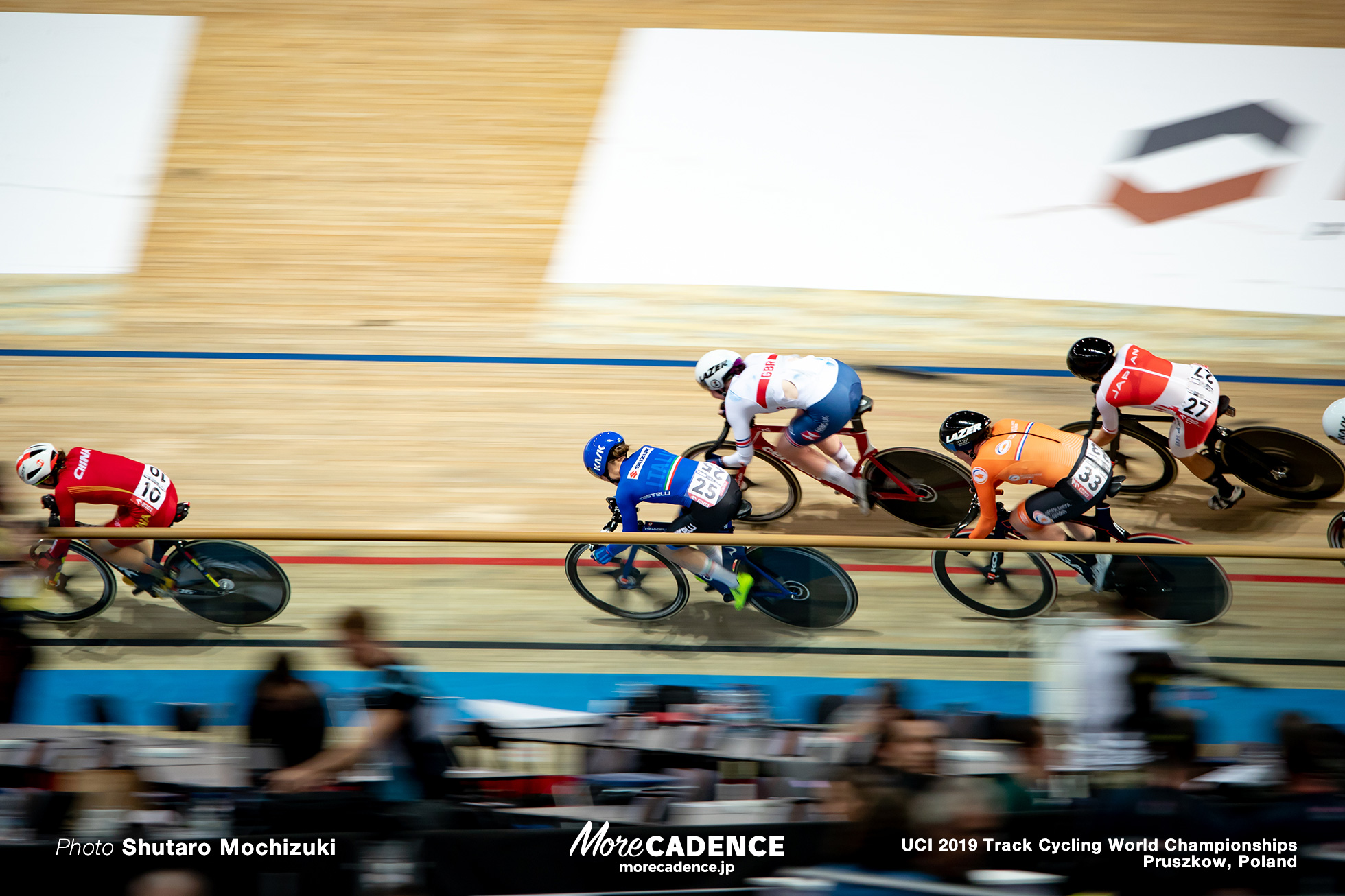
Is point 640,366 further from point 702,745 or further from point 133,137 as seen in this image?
point 133,137

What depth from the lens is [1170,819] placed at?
9.12 ft

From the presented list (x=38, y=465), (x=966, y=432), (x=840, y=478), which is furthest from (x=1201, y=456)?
(x=38, y=465)

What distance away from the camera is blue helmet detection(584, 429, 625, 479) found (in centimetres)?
465

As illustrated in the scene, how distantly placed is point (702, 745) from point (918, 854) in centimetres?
63

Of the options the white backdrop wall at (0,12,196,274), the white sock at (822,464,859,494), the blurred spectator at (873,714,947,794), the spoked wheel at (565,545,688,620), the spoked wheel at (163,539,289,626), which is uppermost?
the white backdrop wall at (0,12,196,274)

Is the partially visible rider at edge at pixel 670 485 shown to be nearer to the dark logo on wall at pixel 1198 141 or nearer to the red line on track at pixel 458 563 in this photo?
the red line on track at pixel 458 563

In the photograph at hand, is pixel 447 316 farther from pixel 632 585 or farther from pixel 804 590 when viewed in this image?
pixel 804 590

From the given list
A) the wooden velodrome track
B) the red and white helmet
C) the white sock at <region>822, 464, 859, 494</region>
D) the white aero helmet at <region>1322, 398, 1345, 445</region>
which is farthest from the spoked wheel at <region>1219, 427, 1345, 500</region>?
the red and white helmet

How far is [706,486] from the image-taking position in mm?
4492

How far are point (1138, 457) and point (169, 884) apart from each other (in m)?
4.76

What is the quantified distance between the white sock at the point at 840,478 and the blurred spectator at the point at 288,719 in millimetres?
2841

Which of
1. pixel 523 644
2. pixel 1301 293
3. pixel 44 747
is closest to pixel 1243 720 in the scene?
pixel 523 644

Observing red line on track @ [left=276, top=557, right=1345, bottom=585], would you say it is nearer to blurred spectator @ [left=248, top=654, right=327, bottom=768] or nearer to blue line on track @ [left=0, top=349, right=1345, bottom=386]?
blurred spectator @ [left=248, top=654, right=327, bottom=768]

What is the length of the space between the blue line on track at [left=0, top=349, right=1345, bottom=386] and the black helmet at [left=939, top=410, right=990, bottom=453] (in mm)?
1608
